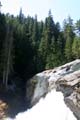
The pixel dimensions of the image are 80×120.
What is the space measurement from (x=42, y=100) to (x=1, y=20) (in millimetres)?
22791

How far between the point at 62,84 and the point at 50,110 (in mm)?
6799

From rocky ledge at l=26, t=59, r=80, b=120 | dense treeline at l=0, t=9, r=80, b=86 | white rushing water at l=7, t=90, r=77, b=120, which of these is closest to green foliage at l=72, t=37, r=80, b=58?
dense treeline at l=0, t=9, r=80, b=86

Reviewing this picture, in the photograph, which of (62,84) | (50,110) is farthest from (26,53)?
(62,84)

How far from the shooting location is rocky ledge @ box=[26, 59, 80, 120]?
3059 centimetres

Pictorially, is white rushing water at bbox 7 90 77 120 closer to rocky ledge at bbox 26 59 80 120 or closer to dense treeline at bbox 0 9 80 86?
rocky ledge at bbox 26 59 80 120

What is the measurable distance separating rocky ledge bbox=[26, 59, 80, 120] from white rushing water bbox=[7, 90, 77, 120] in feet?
3.50

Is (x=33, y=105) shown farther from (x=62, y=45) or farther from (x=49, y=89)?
(x=62, y=45)

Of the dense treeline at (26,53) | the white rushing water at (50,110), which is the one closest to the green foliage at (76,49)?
the dense treeline at (26,53)

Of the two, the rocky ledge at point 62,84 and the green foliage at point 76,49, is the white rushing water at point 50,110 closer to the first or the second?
the rocky ledge at point 62,84

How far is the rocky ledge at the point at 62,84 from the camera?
1204 inches

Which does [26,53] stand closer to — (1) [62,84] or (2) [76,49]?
(2) [76,49]

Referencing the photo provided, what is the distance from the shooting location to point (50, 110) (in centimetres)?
3888

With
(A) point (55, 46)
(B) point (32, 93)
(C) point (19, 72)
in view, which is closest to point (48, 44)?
(A) point (55, 46)

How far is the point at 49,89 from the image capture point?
41219 millimetres
